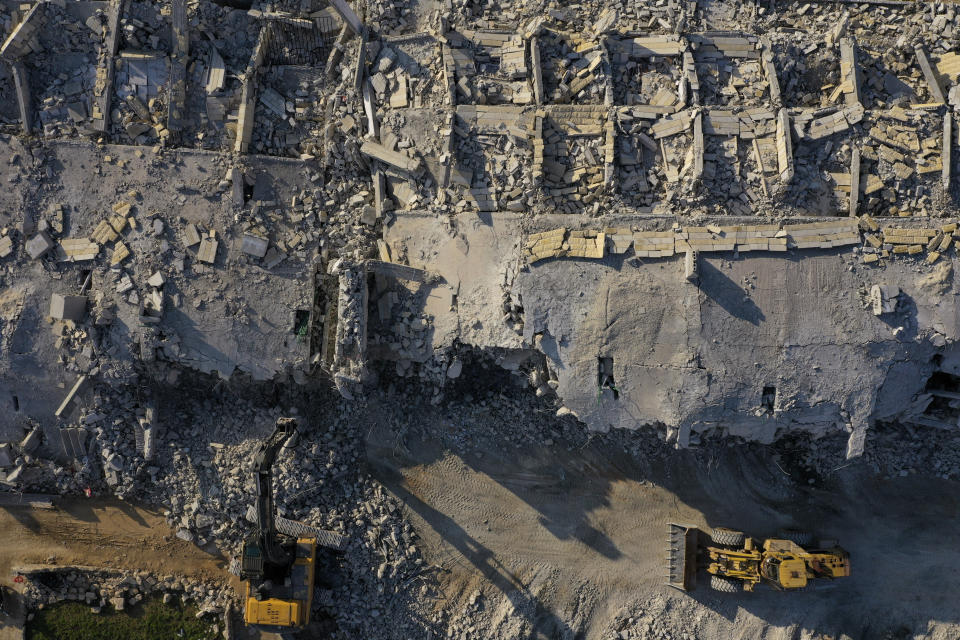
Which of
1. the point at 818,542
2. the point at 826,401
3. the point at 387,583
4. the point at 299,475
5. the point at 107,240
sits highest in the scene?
the point at 107,240

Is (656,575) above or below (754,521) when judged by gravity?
below

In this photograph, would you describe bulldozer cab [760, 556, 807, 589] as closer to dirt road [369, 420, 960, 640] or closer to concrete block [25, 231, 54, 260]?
dirt road [369, 420, 960, 640]

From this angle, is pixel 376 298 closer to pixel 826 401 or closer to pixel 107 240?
pixel 107 240

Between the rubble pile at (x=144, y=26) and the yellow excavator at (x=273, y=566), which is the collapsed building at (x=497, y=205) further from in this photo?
the yellow excavator at (x=273, y=566)

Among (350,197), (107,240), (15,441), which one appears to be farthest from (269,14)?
(15,441)

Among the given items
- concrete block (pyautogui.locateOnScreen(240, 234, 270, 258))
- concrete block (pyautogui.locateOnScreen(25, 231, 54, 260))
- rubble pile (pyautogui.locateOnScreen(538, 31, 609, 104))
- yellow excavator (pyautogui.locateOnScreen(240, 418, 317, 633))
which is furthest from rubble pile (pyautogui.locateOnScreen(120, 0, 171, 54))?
yellow excavator (pyautogui.locateOnScreen(240, 418, 317, 633))

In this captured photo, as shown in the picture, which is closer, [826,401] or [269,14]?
[826,401]

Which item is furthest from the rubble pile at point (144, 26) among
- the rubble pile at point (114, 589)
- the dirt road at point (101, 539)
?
the rubble pile at point (114, 589)
